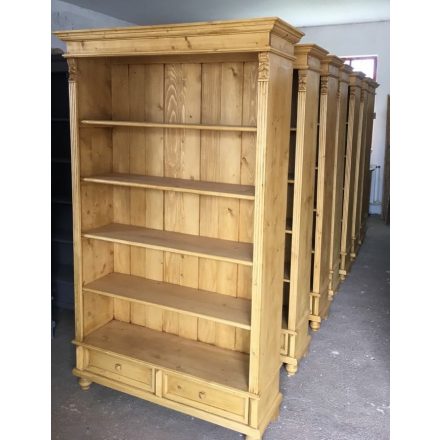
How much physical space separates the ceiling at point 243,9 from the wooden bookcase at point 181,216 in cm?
424

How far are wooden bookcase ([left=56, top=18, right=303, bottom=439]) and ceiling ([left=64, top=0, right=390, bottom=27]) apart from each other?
4.24 metres

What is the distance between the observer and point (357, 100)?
479 centimetres

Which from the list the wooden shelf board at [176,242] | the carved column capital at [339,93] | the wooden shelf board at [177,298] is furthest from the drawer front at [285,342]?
the carved column capital at [339,93]

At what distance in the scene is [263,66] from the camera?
204 centimetres

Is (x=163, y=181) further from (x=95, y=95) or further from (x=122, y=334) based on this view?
(x=122, y=334)

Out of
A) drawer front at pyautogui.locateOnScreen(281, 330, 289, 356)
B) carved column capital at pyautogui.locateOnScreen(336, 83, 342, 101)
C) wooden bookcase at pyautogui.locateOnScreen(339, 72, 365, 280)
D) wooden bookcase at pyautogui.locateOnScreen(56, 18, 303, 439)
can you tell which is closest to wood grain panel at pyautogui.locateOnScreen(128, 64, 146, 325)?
wooden bookcase at pyautogui.locateOnScreen(56, 18, 303, 439)

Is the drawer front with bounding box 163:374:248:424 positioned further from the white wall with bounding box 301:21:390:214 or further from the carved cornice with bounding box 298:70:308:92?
the white wall with bounding box 301:21:390:214

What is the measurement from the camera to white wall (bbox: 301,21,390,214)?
772 cm

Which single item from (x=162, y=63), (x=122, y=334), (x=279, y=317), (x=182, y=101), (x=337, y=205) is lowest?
(x=122, y=334)

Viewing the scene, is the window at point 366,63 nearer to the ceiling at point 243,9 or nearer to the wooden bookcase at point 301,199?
the ceiling at point 243,9

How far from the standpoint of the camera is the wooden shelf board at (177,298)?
2453mm

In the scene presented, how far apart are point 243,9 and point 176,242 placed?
5.26 metres
